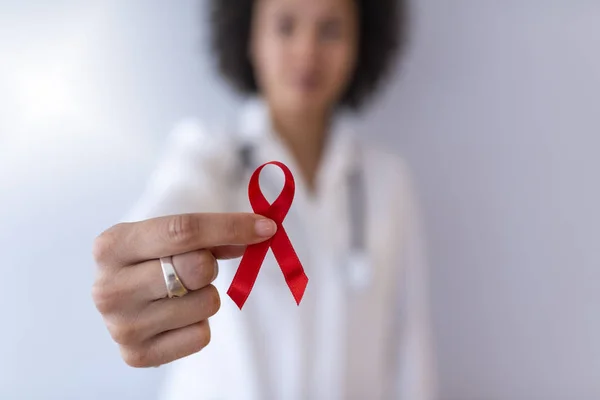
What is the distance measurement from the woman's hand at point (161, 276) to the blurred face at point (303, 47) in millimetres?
379

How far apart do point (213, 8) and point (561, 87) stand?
2.22 ft

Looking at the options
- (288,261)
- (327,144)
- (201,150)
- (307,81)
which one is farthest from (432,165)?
(288,261)

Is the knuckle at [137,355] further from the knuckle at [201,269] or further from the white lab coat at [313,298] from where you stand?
the white lab coat at [313,298]

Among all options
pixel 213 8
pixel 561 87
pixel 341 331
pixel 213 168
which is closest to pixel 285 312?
pixel 341 331

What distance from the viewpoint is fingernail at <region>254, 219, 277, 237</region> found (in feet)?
1.18

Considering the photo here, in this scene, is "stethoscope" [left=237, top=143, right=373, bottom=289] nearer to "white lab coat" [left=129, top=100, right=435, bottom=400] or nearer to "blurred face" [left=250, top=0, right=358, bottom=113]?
"white lab coat" [left=129, top=100, right=435, bottom=400]

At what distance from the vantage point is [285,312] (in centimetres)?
72

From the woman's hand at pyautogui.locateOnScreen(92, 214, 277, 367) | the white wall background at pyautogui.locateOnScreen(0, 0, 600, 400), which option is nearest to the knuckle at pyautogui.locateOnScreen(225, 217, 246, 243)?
the woman's hand at pyautogui.locateOnScreen(92, 214, 277, 367)

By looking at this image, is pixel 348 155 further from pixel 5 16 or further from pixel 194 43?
pixel 5 16

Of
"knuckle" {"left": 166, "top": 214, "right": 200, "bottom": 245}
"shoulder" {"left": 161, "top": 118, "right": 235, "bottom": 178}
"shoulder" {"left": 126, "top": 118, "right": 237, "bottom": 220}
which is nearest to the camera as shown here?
"knuckle" {"left": 166, "top": 214, "right": 200, "bottom": 245}

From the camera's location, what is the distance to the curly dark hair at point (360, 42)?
82cm

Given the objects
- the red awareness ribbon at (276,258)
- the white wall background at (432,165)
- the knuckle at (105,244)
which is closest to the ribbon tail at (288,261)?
the red awareness ribbon at (276,258)

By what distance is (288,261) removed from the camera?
371 millimetres

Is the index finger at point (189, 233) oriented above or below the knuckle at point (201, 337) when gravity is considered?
above
